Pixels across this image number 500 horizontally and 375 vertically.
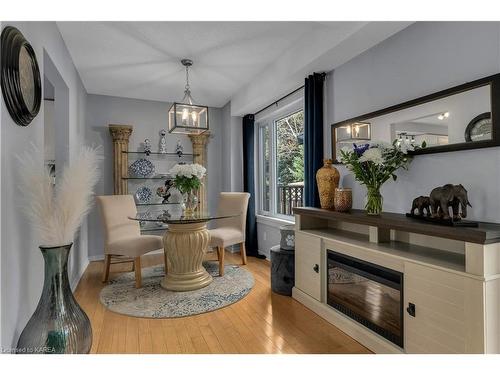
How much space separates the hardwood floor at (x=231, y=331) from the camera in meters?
1.92

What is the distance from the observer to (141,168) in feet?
14.9

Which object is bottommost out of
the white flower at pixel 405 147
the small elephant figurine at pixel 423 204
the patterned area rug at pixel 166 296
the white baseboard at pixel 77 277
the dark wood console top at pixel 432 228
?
the patterned area rug at pixel 166 296

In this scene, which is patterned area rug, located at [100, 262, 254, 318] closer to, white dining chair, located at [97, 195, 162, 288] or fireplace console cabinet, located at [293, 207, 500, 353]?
white dining chair, located at [97, 195, 162, 288]

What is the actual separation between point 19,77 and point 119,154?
2.95m

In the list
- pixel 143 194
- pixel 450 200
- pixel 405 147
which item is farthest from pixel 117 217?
pixel 450 200

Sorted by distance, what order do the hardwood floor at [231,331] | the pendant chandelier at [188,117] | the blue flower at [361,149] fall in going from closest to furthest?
the hardwood floor at [231,331]
the blue flower at [361,149]
the pendant chandelier at [188,117]

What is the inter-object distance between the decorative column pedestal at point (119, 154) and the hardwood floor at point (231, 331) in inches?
77.8

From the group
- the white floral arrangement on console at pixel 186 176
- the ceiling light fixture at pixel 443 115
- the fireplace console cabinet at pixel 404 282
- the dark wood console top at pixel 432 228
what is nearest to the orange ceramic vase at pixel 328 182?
the fireplace console cabinet at pixel 404 282

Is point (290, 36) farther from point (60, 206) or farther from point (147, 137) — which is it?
point (147, 137)

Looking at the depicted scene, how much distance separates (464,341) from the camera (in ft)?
4.56

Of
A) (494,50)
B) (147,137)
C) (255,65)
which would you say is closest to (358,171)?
(494,50)

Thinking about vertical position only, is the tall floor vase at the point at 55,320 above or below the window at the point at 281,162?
below

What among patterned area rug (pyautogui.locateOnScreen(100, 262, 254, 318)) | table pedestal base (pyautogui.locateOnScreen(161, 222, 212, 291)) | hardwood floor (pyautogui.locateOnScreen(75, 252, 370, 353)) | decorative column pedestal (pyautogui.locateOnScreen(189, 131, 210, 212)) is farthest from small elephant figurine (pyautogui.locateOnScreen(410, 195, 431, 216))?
decorative column pedestal (pyautogui.locateOnScreen(189, 131, 210, 212))

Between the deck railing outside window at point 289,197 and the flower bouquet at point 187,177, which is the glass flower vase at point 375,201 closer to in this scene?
the deck railing outside window at point 289,197
